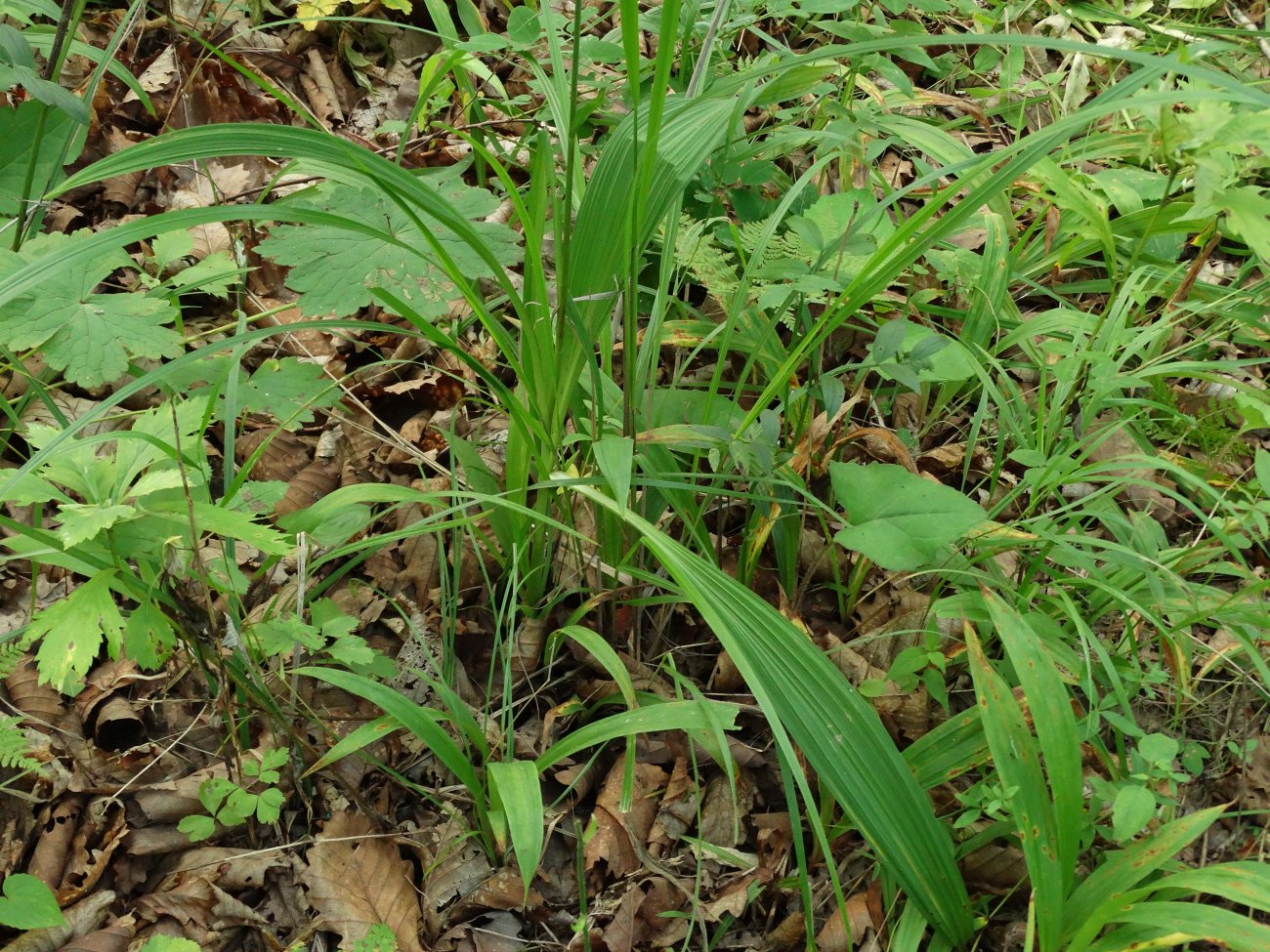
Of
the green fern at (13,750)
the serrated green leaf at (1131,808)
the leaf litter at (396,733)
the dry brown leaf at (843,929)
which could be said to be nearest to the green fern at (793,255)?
the leaf litter at (396,733)

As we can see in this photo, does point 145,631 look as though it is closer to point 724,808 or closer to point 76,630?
point 76,630

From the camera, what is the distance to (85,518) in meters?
1.09

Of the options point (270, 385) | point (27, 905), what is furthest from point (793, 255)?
point (27, 905)

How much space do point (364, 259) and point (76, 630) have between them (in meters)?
0.69

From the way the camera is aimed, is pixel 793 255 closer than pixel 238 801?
No

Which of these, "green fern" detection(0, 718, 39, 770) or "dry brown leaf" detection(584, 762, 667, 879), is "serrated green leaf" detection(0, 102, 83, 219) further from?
"dry brown leaf" detection(584, 762, 667, 879)

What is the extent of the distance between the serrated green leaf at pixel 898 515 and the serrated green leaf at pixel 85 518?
955 mm

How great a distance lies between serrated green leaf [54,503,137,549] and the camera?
1.07m

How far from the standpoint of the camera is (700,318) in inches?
75.4

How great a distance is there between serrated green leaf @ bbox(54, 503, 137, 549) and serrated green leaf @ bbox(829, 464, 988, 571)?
955 millimetres

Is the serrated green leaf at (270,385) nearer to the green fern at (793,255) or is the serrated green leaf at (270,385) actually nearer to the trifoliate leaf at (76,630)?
the trifoliate leaf at (76,630)

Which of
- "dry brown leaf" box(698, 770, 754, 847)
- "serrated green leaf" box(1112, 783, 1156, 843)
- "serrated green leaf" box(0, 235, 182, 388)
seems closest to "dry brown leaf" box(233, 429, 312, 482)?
"serrated green leaf" box(0, 235, 182, 388)

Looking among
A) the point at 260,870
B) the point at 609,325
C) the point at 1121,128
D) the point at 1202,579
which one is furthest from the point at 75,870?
the point at 1121,128

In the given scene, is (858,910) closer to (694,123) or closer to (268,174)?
(694,123)
